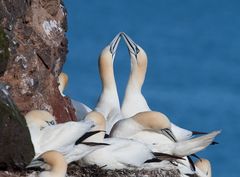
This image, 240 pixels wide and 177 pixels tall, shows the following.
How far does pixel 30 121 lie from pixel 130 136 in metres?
1.72

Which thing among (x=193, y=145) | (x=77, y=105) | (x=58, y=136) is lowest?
(x=58, y=136)

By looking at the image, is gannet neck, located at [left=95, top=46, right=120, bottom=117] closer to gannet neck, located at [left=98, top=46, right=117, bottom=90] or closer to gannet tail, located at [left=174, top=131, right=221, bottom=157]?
gannet neck, located at [left=98, top=46, right=117, bottom=90]

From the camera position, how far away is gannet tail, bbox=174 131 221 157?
1537cm

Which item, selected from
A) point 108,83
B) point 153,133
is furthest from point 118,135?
point 108,83

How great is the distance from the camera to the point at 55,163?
13.4 meters

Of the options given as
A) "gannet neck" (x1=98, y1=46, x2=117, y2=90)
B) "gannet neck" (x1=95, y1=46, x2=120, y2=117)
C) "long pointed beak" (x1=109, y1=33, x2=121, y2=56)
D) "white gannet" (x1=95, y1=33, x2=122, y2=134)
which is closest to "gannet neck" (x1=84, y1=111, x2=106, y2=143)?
"white gannet" (x1=95, y1=33, x2=122, y2=134)

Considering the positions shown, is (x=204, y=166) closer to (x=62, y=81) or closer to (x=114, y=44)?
(x=62, y=81)

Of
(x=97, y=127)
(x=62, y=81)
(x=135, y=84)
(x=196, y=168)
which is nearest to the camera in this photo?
(x=97, y=127)

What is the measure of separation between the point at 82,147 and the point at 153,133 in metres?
1.58

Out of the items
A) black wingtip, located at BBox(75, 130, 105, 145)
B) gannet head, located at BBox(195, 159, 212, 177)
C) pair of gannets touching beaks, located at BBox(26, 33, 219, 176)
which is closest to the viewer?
pair of gannets touching beaks, located at BBox(26, 33, 219, 176)

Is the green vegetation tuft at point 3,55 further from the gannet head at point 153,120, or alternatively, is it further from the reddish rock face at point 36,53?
the gannet head at point 153,120

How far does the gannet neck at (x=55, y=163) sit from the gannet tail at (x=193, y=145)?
7.23 feet

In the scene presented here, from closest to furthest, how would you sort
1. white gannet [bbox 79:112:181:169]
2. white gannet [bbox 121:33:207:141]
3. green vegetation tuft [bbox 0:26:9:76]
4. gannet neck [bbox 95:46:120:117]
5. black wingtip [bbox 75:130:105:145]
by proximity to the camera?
green vegetation tuft [bbox 0:26:9:76], black wingtip [bbox 75:130:105:145], white gannet [bbox 79:112:181:169], white gannet [bbox 121:33:207:141], gannet neck [bbox 95:46:120:117]

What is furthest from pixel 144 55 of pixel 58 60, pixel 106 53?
pixel 58 60
